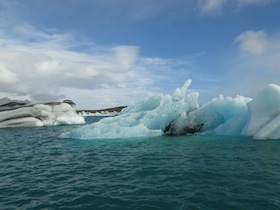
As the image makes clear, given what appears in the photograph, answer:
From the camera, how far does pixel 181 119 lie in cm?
2545

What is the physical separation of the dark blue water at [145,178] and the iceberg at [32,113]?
92.4 ft

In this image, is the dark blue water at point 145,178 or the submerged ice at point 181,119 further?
the submerged ice at point 181,119

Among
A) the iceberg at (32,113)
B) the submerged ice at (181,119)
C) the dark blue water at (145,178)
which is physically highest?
the iceberg at (32,113)

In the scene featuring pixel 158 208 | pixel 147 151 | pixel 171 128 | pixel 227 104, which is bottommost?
pixel 158 208

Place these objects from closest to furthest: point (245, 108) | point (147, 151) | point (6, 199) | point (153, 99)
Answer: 1. point (6, 199)
2. point (147, 151)
3. point (245, 108)
4. point (153, 99)

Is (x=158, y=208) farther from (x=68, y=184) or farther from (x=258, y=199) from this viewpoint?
(x=68, y=184)

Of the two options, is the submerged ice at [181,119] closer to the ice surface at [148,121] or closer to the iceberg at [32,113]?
the ice surface at [148,121]

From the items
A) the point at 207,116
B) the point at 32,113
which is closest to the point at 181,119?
the point at 207,116

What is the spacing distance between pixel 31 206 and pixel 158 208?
3.77 m

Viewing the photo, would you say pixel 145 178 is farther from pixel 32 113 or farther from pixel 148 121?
pixel 32 113

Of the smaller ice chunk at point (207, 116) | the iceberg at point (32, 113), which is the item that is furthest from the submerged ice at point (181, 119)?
the iceberg at point (32, 113)

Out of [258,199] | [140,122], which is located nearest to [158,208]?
[258,199]

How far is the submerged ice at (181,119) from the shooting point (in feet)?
77.2

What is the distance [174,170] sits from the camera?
38.8 ft
